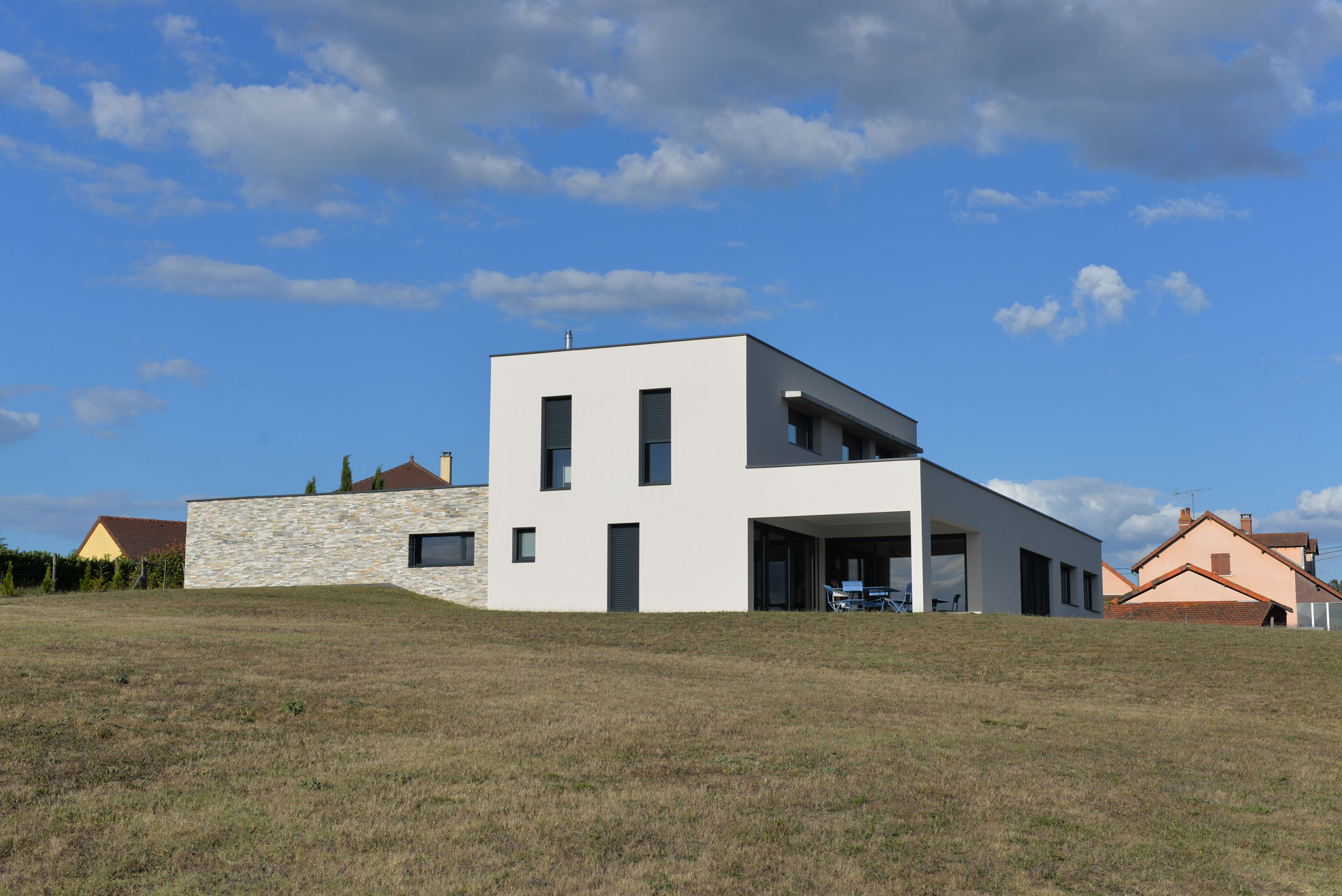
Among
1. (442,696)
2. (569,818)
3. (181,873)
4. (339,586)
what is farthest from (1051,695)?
(339,586)

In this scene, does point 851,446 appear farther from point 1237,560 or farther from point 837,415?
A: point 1237,560

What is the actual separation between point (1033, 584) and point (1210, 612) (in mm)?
12223

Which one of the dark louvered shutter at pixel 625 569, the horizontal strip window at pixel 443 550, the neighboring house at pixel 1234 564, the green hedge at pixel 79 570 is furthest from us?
the neighboring house at pixel 1234 564

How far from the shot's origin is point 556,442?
30.0 meters

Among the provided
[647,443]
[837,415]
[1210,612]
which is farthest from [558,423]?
[1210,612]

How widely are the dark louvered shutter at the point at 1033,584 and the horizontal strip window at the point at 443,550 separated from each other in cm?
1569

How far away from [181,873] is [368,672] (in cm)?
777

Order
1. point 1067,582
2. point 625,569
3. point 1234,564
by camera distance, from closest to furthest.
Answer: point 625,569 < point 1067,582 < point 1234,564

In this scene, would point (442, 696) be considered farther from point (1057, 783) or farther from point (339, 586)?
point (339, 586)

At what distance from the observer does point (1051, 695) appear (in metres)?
15.4

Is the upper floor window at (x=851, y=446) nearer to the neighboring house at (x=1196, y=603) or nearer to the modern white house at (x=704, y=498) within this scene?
the modern white house at (x=704, y=498)

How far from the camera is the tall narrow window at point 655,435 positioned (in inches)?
1133

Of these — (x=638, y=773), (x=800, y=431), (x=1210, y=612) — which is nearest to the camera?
(x=638, y=773)

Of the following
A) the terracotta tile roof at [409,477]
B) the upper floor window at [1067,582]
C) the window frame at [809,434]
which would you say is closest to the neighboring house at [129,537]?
the terracotta tile roof at [409,477]
